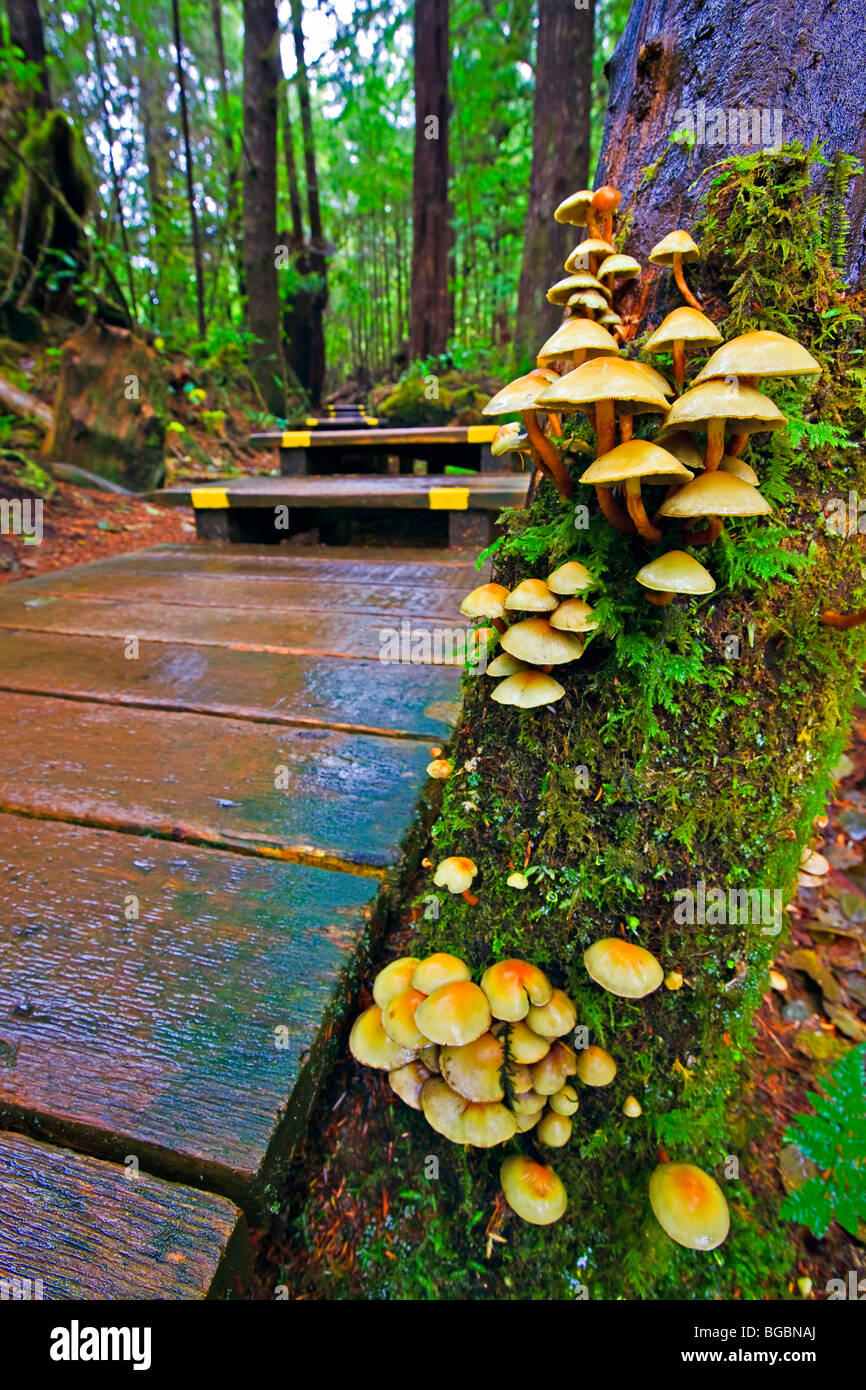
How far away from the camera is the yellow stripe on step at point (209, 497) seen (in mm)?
3590

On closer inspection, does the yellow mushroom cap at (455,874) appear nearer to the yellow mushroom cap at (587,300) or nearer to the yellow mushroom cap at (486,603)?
the yellow mushroom cap at (486,603)

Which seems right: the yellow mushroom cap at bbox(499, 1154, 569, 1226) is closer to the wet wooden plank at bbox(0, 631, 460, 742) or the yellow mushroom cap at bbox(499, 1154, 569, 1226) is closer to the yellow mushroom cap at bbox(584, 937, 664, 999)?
the yellow mushroom cap at bbox(584, 937, 664, 999)

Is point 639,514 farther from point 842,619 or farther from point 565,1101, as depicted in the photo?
point 565,1101

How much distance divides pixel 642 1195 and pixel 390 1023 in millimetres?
493

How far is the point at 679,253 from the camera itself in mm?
872

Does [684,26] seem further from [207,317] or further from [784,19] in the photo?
[207,317]

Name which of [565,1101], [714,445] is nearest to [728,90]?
[714,445]

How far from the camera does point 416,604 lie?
253cm

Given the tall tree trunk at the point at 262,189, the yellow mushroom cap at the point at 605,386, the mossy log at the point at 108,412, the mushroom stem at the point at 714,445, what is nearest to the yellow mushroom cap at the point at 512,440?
the yellow mushroom cap at the point at 605,386

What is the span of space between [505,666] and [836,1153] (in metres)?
1.12

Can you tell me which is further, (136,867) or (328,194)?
(328,194)

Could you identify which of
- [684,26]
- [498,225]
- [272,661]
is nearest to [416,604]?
[272,661]

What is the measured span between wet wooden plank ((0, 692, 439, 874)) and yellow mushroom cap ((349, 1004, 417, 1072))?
294 mm

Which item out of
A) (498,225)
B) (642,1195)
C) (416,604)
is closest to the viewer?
(642,1195)
